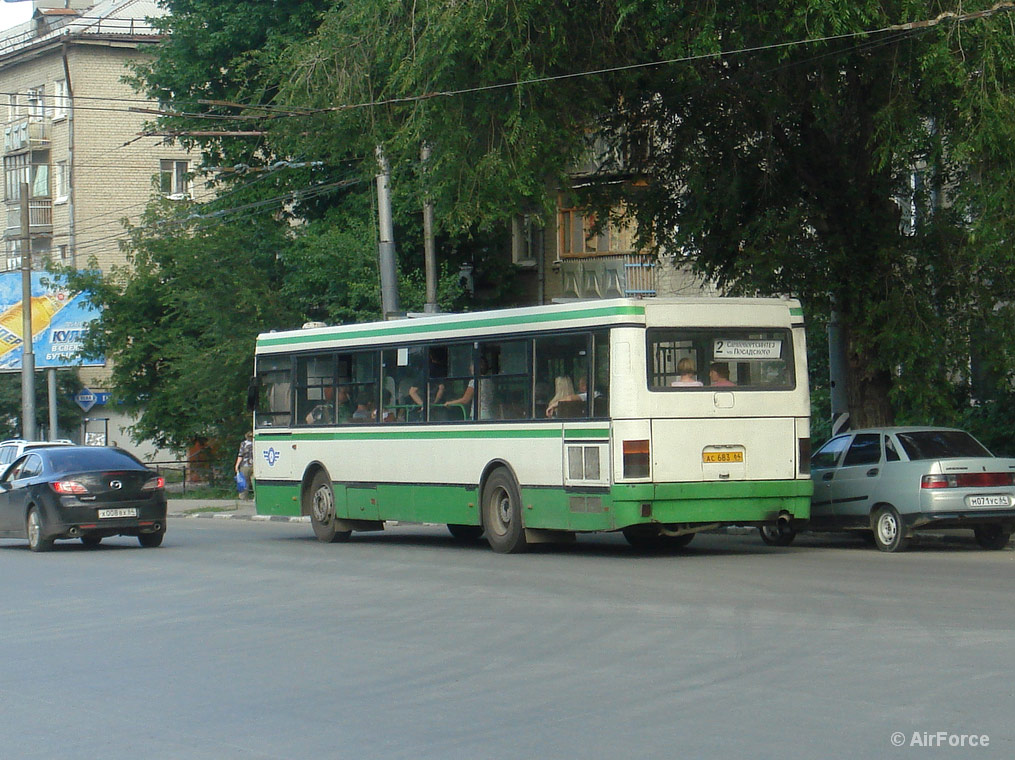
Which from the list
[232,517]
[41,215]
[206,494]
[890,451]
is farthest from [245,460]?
[41,215]

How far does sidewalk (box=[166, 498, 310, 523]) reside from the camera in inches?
1267

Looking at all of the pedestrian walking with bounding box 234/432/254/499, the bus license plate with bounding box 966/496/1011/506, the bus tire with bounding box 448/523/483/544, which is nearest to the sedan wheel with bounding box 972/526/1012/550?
the bus license plate with bounding box 966/496/1011/506

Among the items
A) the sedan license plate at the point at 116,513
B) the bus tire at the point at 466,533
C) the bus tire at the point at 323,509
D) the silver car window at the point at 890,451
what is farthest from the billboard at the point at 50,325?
the silver car window at the point at 890,451

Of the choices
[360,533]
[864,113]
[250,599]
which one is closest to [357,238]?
[360,533]

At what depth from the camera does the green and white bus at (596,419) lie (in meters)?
17.4

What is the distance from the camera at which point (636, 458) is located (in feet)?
56.6

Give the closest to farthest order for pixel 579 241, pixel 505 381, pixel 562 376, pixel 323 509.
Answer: pixel 562 376 < pixel 505 381 < pixel 323 509 < pixel 579 241

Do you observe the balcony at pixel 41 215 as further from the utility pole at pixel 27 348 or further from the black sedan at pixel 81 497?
the black sedan at pixel 81 497

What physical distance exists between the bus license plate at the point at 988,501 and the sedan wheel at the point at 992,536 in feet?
2.12

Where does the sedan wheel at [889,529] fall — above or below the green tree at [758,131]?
below

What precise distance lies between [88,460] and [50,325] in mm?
26407

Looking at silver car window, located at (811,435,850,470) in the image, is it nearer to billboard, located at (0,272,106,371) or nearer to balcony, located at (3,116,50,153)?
billboard, located at (0,272,106,371)

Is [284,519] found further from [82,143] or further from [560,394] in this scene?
[82,143]

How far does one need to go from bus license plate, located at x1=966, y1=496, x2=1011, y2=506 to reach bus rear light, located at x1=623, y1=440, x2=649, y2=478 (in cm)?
381
